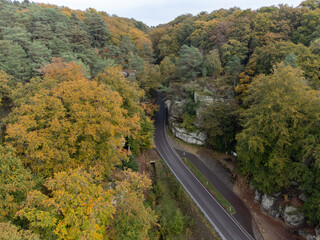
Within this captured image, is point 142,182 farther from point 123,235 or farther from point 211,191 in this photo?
point 211,191

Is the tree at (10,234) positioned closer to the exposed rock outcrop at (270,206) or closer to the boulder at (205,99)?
the exposed rock outcrop at (270,206)

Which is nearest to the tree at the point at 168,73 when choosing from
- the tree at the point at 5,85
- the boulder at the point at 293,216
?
the tree at the point at 5,85

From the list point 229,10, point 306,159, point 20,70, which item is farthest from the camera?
point 229,10

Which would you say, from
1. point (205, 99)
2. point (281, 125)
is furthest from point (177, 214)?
point (205, 99)

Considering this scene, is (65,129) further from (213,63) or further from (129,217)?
(213,63)

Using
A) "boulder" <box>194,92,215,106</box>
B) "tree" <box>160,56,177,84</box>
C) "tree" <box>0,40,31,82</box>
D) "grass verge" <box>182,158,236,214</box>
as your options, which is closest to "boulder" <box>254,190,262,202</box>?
"grass verge" <box>182,158,236,214</box>

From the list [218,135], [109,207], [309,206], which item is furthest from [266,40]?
[109,207]

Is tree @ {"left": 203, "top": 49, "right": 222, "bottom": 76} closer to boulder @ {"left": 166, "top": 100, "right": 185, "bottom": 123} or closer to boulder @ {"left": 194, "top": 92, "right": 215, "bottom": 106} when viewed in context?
boulder @ {"left": 194, "top": 92, "right": 215, "bottom": 106}
